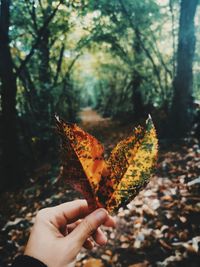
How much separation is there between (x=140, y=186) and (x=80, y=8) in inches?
330

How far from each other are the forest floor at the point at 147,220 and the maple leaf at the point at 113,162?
2.97 m

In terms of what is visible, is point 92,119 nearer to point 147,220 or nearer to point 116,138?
point 116,138

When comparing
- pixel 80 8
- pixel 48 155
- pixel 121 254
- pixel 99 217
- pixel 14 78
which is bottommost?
pixel 121 254

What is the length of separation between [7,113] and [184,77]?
190 inches

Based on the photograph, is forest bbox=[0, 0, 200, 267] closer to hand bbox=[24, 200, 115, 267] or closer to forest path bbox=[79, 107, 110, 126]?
hand bbox=[24, 200, 115, 267]

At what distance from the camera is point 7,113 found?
6664 millimetres

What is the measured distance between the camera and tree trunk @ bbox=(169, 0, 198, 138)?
7340 millimetres

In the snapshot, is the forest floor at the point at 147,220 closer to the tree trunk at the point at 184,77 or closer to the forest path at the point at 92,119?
the tree trunk at the point at 184,77

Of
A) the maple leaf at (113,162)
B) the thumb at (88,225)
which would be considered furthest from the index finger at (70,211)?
the maple leaf at (113,162)

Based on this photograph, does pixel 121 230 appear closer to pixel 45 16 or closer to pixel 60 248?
pixel 60 248

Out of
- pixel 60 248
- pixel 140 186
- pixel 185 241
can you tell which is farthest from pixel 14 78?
pixel 140 186

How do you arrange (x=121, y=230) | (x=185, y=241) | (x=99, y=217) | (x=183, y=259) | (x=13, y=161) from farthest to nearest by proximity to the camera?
(x=13, y=161), (x=121, y=230), (x=185, y=241), (x=183, y=259), (x=99, y=217)

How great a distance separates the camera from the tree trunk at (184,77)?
24.1 feet

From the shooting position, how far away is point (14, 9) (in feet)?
27.6
